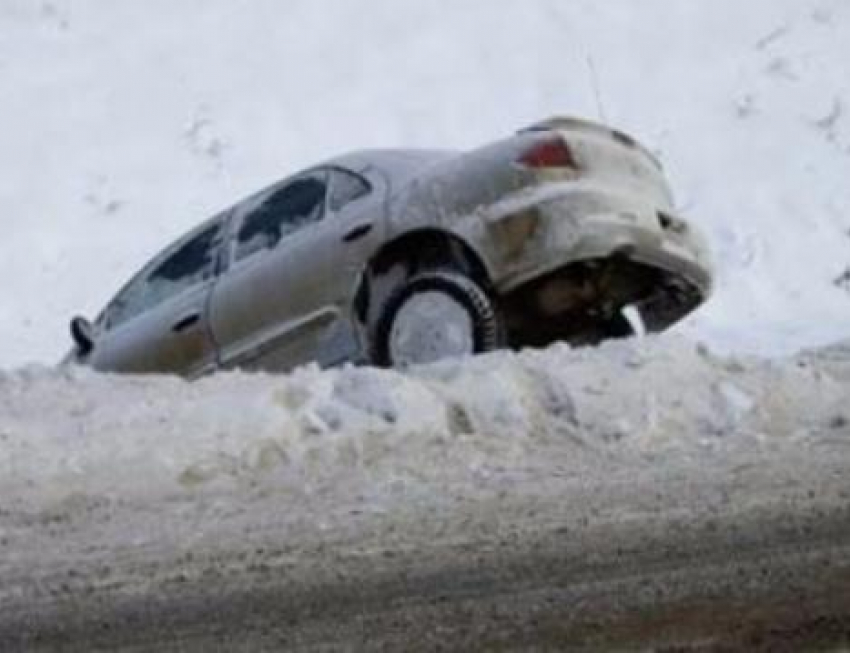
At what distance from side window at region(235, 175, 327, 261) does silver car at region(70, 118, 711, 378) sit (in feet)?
0.03

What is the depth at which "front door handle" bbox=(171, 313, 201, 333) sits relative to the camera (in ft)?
35.7

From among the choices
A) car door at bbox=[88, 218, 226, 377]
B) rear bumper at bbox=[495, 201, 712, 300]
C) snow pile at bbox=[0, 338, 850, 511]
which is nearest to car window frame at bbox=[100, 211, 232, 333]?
car door at bbox=[88, 218, 226, 377]

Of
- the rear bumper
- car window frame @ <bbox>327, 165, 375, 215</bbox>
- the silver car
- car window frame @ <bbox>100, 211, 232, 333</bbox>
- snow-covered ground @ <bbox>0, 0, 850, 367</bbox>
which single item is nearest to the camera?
the rear bumper

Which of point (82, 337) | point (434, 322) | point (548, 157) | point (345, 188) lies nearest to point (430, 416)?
point (434, 322)

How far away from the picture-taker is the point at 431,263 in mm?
10414

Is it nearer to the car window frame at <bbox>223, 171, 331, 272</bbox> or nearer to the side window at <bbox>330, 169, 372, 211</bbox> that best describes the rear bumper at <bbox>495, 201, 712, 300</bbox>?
the side window at <bbox>330, 169, 372, 211</bbox>

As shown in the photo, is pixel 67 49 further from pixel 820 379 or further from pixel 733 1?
pixel 820 379

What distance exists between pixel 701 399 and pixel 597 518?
1603 mm

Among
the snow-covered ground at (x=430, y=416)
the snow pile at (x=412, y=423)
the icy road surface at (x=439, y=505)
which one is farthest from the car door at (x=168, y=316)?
the snow pile at (x=412, y=423)

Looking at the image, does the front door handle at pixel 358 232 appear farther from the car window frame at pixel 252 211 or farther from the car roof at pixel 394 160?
the car roof at pixel 394 160

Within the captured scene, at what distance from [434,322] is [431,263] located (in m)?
0.33

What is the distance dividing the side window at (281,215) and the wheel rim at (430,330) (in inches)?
31.0

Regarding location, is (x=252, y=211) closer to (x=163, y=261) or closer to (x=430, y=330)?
(x=163, y=261)

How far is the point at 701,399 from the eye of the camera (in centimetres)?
875
